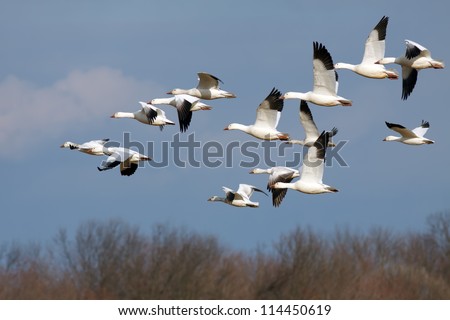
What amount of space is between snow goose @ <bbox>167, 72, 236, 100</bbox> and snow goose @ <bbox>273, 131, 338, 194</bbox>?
3966mm

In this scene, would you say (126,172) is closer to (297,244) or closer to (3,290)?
(3,290)

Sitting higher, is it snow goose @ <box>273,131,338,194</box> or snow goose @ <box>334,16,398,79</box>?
snow goose @ <box>334,16,398,79</box>

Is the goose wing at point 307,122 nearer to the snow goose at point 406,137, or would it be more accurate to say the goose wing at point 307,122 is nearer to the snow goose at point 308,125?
the snow goose at point 308,125

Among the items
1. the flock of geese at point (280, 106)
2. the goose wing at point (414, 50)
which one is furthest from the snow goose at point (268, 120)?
the goose wing at point (414, 50)

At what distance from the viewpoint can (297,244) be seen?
167 ft

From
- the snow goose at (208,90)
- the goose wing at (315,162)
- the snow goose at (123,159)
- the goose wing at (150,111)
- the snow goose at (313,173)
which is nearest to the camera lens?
the goose wing at (315,162)

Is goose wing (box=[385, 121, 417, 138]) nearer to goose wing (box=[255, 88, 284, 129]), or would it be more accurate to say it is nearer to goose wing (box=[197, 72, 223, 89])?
goose wing (box=[255, 88, 284, 129])

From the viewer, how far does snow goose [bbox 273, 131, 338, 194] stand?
2334 cm

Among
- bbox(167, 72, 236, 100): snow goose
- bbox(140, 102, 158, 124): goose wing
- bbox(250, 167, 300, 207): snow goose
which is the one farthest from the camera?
bbox(167, 72, 236, 100): snow goose

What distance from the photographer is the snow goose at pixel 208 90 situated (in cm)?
2716

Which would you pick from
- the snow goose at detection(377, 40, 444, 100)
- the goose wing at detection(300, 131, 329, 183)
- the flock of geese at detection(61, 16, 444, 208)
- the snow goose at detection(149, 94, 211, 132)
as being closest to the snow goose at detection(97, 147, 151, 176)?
the flock of geese at detection(61, 16, 444, 208)

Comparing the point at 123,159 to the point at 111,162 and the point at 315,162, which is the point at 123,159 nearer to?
the point at 111,162
